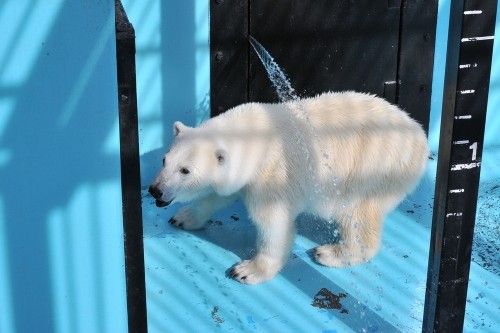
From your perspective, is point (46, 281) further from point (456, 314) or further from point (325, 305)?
point (325, 305)

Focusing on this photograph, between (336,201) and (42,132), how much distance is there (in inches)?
66.0

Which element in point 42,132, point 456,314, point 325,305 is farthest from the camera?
point 325,305

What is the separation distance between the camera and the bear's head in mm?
2904

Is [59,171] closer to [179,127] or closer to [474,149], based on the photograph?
[474,149]

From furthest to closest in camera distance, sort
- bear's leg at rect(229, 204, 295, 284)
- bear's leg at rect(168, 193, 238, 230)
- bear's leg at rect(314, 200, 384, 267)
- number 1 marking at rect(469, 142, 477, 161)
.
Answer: bear's leg at rect(168, 193, 238, 230)
bear's leg at rect(314, 200, 384, 267)
bear's leg at rect(229, 204, 295, 284)
number 1 marking at rect(469, 142, 477, 161)

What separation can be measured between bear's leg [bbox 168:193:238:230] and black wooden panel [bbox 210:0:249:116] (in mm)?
601

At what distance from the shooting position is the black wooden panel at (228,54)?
374 centimetres

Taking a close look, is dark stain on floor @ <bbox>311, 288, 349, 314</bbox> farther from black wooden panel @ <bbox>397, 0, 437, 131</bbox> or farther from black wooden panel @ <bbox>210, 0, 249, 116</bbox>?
black wooden panel @ <bbox>397, 0, 437, 131</bbox>

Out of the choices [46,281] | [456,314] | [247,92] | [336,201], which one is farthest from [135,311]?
[247,92]

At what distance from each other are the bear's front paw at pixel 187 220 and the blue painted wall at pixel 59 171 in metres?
1.59

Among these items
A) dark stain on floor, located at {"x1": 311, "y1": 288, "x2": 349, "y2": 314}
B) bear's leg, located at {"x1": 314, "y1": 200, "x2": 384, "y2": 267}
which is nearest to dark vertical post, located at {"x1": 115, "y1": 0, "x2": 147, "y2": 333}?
dark stain on floor, located at {"x1": 311, "y1": 288, "x2": 349, "y2": 314}

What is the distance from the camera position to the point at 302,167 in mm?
3045

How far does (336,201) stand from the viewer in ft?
10.3

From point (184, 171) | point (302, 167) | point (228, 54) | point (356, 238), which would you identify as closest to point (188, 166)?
point (184, 171)
